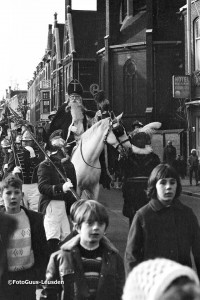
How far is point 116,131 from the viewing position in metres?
10.9

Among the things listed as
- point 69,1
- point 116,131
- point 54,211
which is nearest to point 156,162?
point 116,131

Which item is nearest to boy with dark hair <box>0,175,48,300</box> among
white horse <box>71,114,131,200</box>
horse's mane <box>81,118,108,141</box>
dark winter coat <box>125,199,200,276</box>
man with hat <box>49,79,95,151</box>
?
dark winter coat <box>125,199,200,276</box>

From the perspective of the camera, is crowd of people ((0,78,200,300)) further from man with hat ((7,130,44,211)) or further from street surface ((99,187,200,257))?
street surface ((99,187,200,257))

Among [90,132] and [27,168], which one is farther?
[90,132]

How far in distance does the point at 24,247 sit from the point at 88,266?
94 centimetres

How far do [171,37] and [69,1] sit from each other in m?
20.1

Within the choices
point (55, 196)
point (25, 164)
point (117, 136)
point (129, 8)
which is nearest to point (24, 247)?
point (55, 196)

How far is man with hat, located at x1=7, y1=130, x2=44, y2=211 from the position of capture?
31.9 feet

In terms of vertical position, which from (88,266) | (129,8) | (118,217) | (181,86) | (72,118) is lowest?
(118,217)

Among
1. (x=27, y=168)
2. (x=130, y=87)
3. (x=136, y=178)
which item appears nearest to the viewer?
(x=136, y=178)

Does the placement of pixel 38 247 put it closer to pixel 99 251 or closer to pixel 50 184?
pixel 99 251

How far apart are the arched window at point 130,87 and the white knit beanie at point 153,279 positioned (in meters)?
43.0

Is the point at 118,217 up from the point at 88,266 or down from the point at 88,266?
down

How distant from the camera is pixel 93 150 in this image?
10781mm
